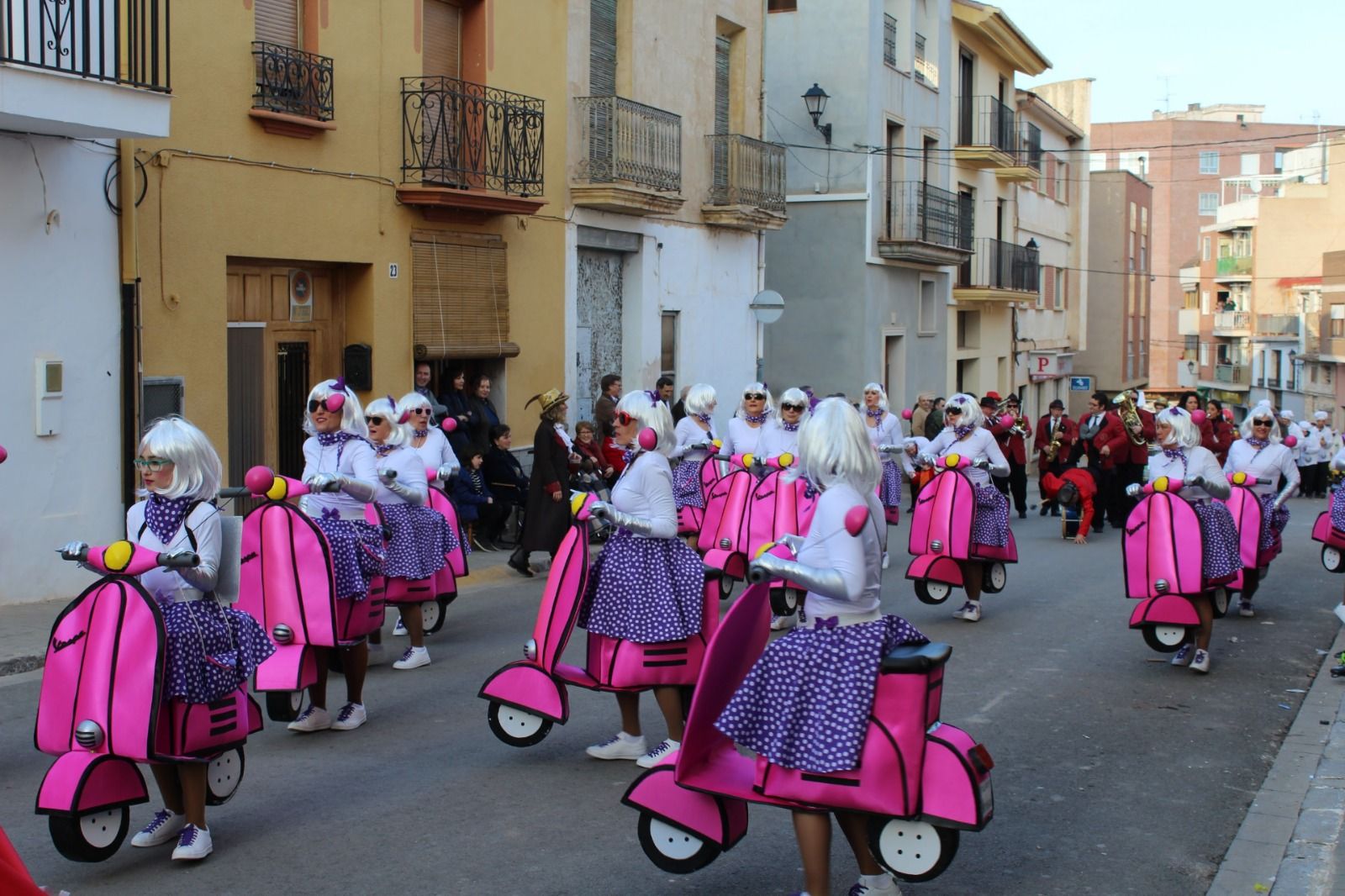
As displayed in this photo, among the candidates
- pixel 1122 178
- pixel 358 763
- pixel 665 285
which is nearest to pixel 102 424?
pixel 358 763

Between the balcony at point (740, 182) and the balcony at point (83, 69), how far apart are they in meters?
11.0

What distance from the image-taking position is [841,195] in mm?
28828

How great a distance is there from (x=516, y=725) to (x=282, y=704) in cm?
122

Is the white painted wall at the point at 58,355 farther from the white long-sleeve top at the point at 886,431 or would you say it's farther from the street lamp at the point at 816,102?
the street lamp at the point at 816,102

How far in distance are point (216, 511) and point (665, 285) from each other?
15719 mm

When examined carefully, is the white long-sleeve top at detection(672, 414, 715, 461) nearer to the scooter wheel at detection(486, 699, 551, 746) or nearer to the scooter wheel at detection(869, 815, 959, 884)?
the scooter wheel at detection(486, 699, 551, 746)

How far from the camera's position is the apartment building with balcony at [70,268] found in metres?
11.2

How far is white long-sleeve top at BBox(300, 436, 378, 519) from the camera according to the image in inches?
314

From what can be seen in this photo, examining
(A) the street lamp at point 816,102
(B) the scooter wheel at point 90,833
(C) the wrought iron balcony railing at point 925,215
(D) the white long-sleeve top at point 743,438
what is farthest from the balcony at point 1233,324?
(B) the scooter wheel at point 90,833

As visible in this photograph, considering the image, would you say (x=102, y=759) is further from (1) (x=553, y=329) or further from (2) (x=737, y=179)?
(2) (x=737, y=179)

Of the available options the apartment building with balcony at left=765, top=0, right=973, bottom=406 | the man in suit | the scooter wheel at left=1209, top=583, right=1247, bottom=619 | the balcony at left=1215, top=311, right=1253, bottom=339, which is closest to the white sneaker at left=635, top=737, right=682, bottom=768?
the scooter wheel at left=1209, top=583, right=1247, bottom=619

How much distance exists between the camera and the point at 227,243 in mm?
13461

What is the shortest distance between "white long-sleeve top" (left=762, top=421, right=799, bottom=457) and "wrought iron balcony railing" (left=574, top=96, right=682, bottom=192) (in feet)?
23.1

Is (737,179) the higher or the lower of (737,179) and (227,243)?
the higher
